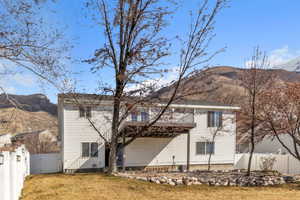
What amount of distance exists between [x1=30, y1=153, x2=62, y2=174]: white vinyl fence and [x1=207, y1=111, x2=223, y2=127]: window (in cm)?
1097

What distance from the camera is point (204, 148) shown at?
60.3 feet

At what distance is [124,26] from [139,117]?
306 inches

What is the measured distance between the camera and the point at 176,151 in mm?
17750

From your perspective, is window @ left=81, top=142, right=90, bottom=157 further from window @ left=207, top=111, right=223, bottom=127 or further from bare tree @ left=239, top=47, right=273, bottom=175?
bare tree @ left=239, top=47, right=273, bottom=175

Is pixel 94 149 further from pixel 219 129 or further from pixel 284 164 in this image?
pixel 284 164

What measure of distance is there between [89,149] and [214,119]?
9.50 metres

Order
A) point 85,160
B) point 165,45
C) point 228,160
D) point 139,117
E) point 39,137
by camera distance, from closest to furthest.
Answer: point 165,45 < point 85,160 < point 139,117 < point 228,160 < point 39,137

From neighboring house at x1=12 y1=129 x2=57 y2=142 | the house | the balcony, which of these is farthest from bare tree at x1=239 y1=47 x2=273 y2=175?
neighboring house at x1=12 y1=129 x2=57 y2=142

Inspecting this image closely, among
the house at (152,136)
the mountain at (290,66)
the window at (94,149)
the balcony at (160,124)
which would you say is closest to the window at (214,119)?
the house at (152,136)

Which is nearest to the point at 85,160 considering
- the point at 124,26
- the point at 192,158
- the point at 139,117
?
the point at 139,117

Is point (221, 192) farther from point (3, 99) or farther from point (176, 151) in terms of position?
point (176, 151)

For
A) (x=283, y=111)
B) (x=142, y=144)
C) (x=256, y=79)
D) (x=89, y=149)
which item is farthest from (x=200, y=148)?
(x=283, y=111)

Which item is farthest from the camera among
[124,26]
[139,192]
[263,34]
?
[263,34]

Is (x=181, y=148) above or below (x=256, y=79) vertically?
below
